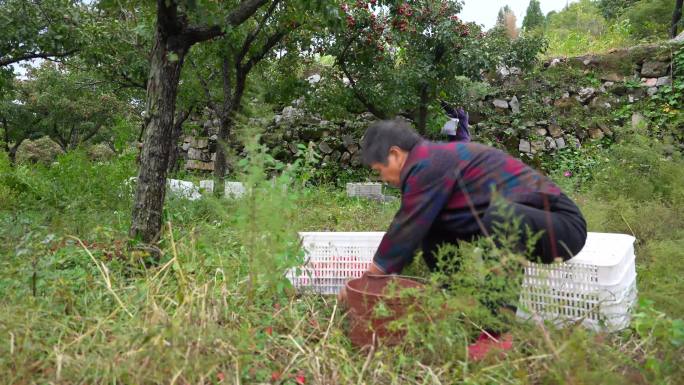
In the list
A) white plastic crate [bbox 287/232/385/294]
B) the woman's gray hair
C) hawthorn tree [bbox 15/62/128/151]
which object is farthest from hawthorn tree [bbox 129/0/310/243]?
hawthorn tree [bbox 15/62/128/151]

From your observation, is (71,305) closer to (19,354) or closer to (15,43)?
(19,354)

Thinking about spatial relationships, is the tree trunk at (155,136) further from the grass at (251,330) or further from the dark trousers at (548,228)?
the dark trousers at (548,228)

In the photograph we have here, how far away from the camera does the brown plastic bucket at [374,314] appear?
1.90m

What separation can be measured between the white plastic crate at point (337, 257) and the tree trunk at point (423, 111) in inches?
202

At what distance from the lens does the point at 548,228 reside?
6.86 ft

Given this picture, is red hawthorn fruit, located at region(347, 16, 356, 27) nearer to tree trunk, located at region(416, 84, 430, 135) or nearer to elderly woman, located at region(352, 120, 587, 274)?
tree trunk, located at region(416, 84, 430, 135)

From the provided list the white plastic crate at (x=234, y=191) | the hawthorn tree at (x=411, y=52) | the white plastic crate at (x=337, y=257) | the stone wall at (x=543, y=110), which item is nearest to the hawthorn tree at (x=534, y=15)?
the stone wall at (x=543, y=110)

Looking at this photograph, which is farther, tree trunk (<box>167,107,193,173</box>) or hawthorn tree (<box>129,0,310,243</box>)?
tree trunk (<box>167,107,193,173</box>)

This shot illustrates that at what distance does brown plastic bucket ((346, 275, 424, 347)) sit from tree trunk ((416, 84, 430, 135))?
19.2ft

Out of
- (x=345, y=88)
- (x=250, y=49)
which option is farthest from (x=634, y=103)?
(x=250, y=49)

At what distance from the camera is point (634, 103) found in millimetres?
8578

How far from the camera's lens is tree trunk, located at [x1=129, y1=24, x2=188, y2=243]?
10.7 ft

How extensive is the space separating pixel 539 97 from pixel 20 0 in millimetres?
7583

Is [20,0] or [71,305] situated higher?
[20,0]
